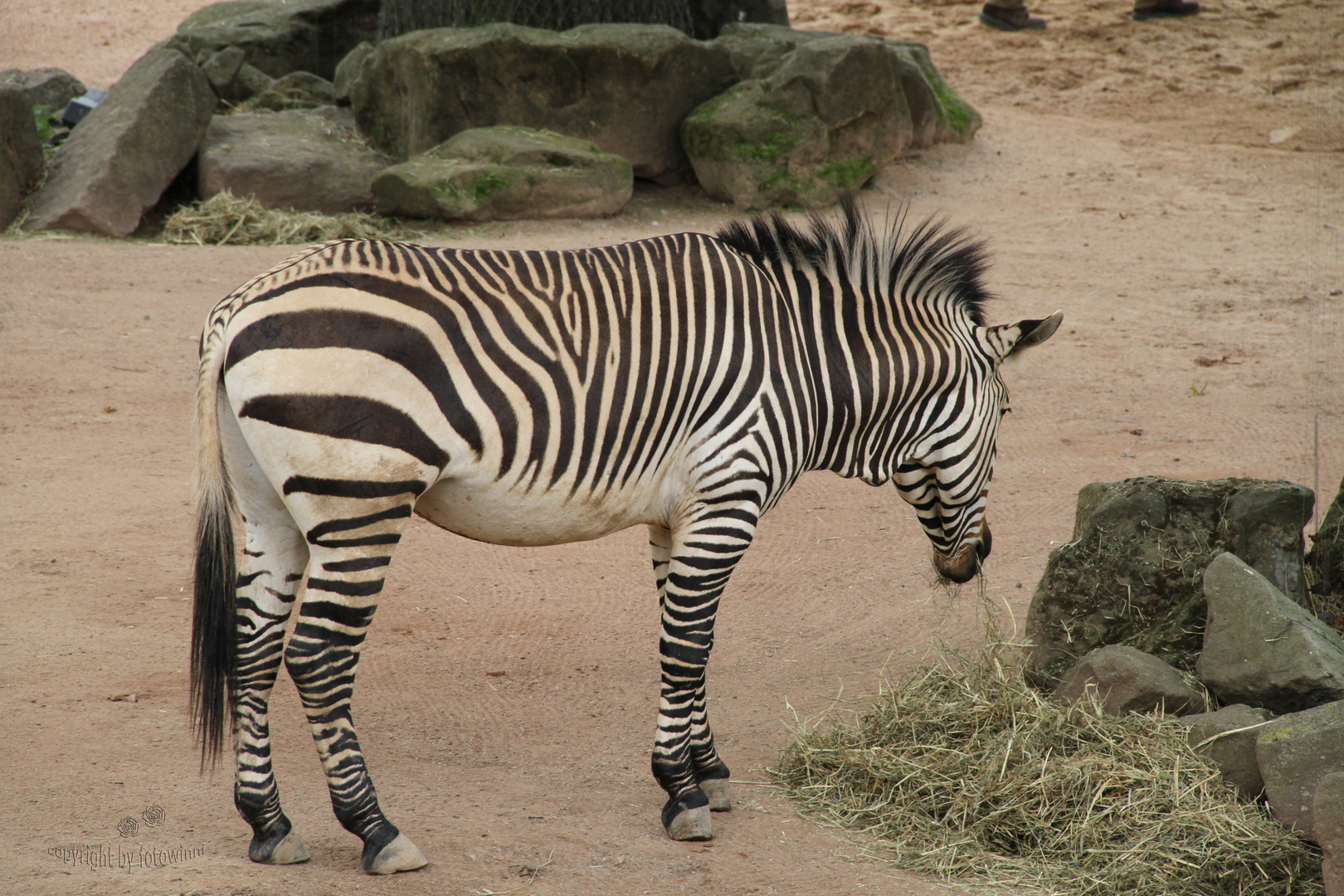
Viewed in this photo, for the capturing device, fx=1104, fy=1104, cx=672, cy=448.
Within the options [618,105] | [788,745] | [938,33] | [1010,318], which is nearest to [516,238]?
[618,105]

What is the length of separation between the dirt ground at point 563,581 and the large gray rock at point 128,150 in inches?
16.8

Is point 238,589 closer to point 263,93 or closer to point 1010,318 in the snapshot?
point 1010,318

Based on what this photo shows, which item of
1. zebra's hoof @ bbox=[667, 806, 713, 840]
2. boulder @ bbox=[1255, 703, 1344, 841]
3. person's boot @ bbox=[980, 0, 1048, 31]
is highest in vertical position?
person's boot @ bbox=[980, 0, 1048, 31]

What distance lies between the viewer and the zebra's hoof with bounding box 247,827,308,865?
3.12 meters

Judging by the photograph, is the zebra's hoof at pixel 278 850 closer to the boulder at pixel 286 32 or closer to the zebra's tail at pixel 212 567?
the zebra's tail at pixel 212 567

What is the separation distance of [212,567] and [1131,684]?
301 centimetres

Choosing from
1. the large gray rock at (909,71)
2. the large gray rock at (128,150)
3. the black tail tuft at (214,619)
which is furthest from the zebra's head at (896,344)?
the large gray rock at (909,71)

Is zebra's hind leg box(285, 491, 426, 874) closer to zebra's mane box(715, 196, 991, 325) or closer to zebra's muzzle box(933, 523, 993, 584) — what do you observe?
zebra's mane box(715, 196, 991, 325)

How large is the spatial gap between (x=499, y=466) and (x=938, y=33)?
58.9 feet

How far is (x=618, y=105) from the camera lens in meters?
12.1

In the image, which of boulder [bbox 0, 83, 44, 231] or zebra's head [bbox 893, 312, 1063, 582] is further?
boulder [bbox 0, 83, 44, 231]

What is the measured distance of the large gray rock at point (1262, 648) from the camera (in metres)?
3.57

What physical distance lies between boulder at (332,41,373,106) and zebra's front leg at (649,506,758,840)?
11.2m

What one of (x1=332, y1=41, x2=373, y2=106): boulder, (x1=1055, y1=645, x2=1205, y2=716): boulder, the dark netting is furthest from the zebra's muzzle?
(x1=332, y1=41, x2=373, y2=106): boulder
